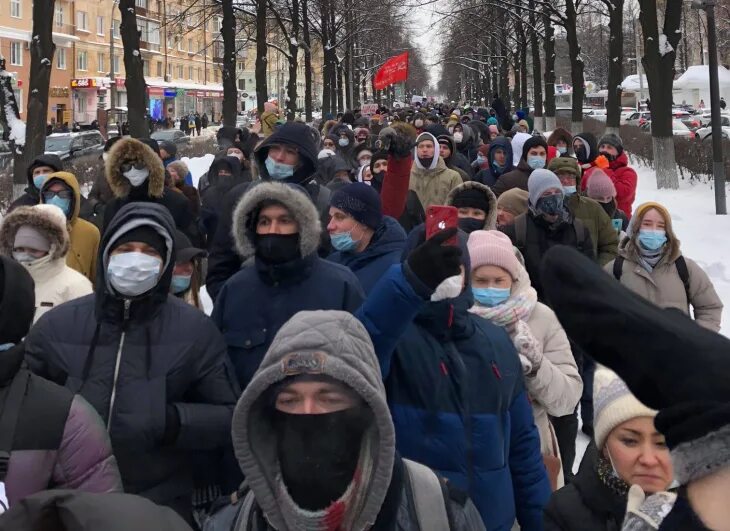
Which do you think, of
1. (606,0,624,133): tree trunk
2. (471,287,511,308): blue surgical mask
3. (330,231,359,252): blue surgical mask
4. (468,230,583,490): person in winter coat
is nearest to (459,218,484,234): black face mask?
(330,231,359,252): blue surgical mask

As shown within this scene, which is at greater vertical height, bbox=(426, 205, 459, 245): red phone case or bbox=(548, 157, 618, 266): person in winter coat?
bbox=(548, 157, 618, 266): person in winter coat

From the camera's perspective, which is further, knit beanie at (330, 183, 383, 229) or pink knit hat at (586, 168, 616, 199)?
pink knit hat at (586, 168, 616, 199)

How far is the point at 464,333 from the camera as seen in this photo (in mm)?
2812

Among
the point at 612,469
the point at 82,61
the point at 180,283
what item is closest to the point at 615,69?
the point at 180,283

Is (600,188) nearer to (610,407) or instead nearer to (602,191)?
(602,191)

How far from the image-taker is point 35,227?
4.23 metres

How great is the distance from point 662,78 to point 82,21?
52.7 m

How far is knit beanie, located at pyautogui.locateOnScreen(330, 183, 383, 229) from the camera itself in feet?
14.3

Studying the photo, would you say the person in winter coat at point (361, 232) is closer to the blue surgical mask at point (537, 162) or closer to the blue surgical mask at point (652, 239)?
the blue surgical mask at point (652, 239)

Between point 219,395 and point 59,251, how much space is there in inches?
67.3

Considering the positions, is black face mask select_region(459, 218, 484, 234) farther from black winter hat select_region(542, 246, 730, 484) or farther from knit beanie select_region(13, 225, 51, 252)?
black winter hat select_region(542, 246, 730, 484)

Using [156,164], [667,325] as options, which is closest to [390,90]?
[156,164]

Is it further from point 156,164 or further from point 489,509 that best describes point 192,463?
point 156,164

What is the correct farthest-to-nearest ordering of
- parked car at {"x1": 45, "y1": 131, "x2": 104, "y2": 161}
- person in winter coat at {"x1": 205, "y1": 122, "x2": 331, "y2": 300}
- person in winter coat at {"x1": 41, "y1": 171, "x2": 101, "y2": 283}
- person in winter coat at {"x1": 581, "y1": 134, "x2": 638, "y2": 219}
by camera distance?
parked car at {"x1": 45, "y1": 131, "x2": 104, "y2": 161}, person in winter coat at {"x1": 581, "y1": 134, "x2": 638, "y2": 219}, person in winter coat at {"x1": 41, "y1": 171, "x2": 101, "y2": 283}, person in winter coat at {"x1": 205, "y1": 122, "x2": 331, "y2": 300}
